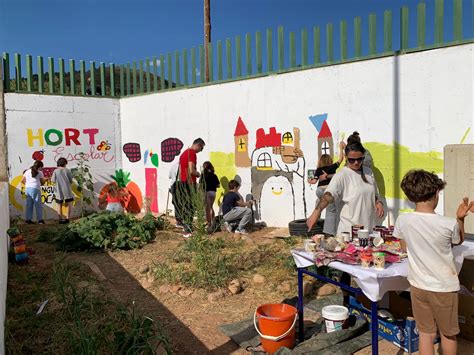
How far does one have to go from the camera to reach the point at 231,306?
481cm

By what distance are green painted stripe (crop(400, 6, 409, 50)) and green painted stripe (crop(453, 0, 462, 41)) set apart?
733 millimetres

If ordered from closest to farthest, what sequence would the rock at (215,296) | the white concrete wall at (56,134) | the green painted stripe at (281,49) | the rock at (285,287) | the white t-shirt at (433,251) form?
the white t-shirt at (433,251) < the rock at (215,296) < the rock at (285,287) < the green painted stripe at (281,49) < the white concrete wall at (56,134)

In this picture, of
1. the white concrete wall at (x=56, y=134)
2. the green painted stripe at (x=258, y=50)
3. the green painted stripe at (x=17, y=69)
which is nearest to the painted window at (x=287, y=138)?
the green painted stripe at (x=258, y=50)

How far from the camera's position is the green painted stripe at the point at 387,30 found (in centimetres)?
680

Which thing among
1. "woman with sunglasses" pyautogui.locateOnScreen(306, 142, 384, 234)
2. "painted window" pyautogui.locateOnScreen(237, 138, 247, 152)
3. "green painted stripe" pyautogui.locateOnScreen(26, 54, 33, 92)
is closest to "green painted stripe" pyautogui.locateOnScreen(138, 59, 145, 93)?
"green painted stripe" pyautogui.locateOnScreen(26, 54, 33, 92)

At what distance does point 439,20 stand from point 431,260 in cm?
474

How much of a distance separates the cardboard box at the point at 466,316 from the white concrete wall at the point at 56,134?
9.81 m

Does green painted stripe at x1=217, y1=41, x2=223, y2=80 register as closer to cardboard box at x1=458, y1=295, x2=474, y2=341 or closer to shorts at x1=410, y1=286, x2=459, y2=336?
cardboard box at x1=458, y1=295, x2=474, y2=341

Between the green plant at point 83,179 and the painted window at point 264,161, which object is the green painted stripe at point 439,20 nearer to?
the painted window at point 264,161

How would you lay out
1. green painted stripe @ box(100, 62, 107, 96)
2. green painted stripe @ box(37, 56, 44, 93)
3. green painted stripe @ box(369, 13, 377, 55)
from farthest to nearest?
1. green painted stripe @ box(100, 62, 107, 96)
2. green painted stripe @ box(37, 56, 44, 93)
3. green painted stripe @ box(369, 13, 377, 55)

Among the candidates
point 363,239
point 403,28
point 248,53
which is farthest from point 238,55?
point 363,239

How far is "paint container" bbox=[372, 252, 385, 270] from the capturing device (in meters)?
3.06

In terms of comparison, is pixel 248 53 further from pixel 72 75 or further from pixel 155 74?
pixel 72 75

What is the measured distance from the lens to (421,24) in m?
6.45
